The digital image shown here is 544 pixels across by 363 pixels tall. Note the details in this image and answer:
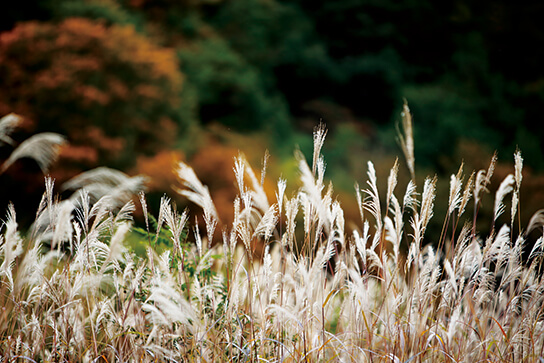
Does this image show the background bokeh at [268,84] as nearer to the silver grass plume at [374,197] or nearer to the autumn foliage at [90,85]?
the autumn foliage at [90,85]

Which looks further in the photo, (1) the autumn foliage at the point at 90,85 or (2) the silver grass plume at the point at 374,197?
(1) the autumn foliage at the point at 90,85

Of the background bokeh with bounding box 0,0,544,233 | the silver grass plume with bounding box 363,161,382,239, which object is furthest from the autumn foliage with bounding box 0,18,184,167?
the silver grass plume with bounding box 363,161,382,239

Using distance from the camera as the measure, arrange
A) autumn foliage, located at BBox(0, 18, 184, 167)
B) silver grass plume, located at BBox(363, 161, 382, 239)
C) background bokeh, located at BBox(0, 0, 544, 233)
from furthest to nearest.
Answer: background bokeh, located at BBox(0, 0, 544, 233) < autumn foliage, located at BBox(0, 18, 184, 167) < silver grass plume, located at BBox(363, 161, 382, 239)

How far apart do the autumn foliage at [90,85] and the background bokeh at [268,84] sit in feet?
0.07

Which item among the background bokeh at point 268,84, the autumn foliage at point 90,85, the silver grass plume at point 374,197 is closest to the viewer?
the silver grass plume at point 374,197

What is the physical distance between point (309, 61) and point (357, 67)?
1385mm

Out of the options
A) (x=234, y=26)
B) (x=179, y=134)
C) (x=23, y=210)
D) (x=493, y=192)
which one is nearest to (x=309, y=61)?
(x=234, y=26)

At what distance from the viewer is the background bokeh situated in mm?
7352

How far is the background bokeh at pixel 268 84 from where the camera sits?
7.35 metres

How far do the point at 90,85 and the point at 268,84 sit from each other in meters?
5.82

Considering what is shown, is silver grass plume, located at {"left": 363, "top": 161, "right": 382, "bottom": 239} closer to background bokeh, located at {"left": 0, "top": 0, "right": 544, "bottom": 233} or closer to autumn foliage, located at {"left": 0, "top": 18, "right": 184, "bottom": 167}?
background bokeh, located at {"left": 0, "top": 0, "right": 544, "bottom": 233}

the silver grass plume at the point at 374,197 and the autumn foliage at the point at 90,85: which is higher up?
the silver grass plume at the point at 374,197

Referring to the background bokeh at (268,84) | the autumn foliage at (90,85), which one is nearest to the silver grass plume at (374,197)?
the background bokeh at (268,84)

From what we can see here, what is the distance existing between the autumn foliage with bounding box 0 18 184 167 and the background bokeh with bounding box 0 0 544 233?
0.02 meters
